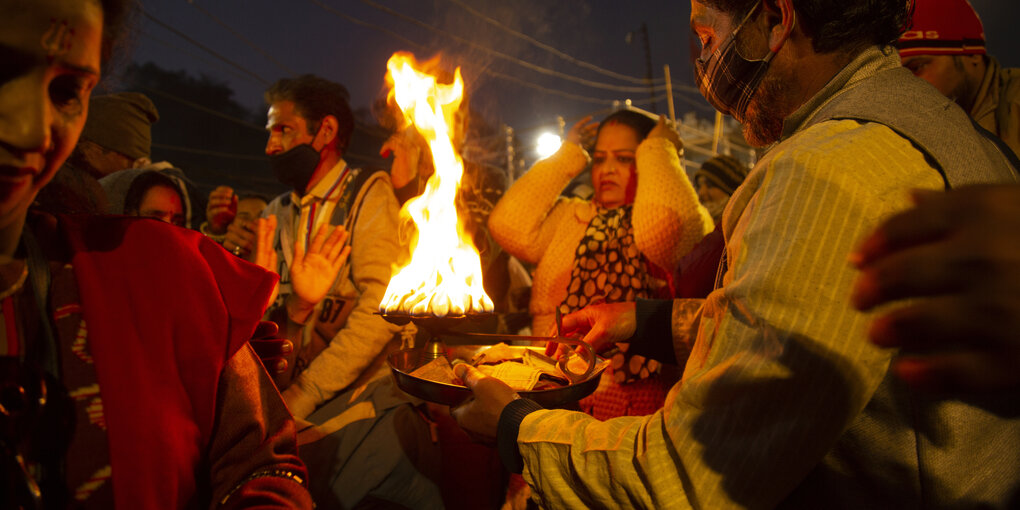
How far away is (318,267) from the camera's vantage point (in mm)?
3529

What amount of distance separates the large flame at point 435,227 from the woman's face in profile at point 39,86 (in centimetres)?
119

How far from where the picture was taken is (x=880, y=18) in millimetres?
1602

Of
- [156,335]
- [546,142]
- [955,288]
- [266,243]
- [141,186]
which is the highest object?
[546,142]

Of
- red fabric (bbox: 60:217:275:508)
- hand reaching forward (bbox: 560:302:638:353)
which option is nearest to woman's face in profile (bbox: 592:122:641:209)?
hand reaching forward (bbox: 560:302:638:353)

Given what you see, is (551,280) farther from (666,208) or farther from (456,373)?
(456,373)

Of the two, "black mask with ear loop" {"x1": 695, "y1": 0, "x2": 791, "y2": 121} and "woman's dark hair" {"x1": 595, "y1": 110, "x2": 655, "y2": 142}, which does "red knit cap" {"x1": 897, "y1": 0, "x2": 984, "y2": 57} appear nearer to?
"woman's dark hair" {"x1": 595, "y1": 110, "x2": 655, "y2": 142}

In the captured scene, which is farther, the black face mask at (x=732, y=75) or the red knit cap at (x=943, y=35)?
the red knit cap at (x=943, y=35)

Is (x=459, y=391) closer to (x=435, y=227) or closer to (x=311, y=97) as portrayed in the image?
(x=435, y=227)

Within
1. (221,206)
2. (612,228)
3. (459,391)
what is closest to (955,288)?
(459,391)

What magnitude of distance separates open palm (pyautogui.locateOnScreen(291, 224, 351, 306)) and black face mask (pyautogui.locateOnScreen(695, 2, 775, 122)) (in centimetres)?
282

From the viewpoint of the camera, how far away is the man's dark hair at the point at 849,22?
158 centimetres

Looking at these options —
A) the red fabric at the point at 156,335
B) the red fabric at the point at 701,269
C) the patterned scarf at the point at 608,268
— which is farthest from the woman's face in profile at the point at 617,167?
the red fabric at the point at 156,335

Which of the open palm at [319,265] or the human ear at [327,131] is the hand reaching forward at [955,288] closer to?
the open palm at [319,265]

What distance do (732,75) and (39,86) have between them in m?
2.15
